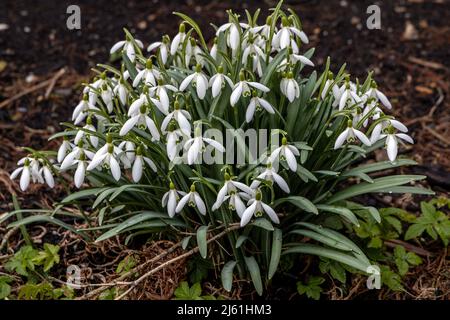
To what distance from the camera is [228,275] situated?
2787mm

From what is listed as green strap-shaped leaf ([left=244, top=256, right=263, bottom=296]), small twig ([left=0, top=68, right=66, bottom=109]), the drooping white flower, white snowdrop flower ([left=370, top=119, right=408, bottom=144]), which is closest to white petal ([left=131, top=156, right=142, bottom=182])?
the drooping white flower

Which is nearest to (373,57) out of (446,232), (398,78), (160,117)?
(398,78)

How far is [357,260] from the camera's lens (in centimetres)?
275

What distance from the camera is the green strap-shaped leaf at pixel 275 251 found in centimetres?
271

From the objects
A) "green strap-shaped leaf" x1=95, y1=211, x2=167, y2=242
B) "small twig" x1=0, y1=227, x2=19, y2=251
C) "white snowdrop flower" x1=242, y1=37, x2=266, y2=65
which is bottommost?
"small twig" x1=0, y1=227, x2=19, y2=251

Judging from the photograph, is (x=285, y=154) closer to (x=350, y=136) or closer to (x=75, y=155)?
(x=350, y=136)

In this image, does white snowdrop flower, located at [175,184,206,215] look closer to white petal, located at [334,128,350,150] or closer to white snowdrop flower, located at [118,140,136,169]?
white snowdrop flower, located at [118,140,136,169]

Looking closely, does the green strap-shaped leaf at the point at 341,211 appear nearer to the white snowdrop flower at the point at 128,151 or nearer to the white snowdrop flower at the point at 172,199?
the white snowdrop flower at the point at 172,199

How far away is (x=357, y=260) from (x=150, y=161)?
84cm

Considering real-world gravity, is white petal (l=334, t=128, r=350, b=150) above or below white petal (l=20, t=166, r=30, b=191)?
above

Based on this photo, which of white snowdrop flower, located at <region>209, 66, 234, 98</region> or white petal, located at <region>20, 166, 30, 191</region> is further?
white petal, located at <region>20, 166, 30, 191</region>

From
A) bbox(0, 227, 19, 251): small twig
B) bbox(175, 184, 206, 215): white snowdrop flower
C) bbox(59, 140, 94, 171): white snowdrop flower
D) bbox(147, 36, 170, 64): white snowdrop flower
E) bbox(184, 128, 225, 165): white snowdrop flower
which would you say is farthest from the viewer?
bbox(0, 227, 19, 251): small twig

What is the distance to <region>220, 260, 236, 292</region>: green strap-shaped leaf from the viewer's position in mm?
2730

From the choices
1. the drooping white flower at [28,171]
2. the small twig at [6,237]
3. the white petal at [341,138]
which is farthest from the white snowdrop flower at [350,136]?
the small twig at [6,237]
